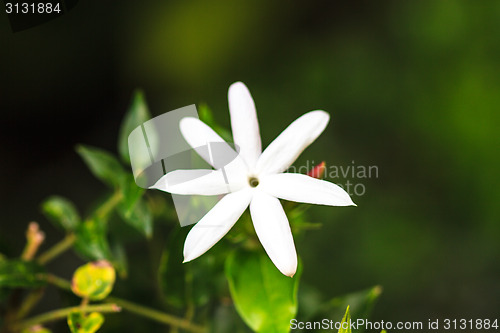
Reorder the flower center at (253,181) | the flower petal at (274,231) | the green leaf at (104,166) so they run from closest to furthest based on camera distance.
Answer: the flower petal at (274,231), the flower center at (253,181), the green leaf at (104,166)

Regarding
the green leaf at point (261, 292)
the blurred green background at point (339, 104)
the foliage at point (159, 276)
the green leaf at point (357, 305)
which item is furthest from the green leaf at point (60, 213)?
the blurred green background at point (339, 104)

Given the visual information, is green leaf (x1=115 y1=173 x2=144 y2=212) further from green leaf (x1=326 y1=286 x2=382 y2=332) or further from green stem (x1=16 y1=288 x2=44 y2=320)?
green leaf (x1=326 y1=286 x2=382 y2=332)

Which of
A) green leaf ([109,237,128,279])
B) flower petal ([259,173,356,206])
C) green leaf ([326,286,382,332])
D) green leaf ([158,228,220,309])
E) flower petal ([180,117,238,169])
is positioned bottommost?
green leaf ([326,286,382,332])

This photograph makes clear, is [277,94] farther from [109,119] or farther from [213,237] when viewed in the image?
[213,237]

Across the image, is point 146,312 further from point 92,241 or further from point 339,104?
point 339,104

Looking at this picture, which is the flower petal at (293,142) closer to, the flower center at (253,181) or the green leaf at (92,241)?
the flower center at (253,181)

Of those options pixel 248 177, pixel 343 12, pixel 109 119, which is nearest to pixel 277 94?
pixel 343 12

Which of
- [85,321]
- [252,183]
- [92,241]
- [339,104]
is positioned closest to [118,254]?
[92,241]

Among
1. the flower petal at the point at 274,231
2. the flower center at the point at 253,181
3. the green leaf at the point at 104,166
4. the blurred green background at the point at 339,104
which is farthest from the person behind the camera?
the blurred green background at the point at 339,104

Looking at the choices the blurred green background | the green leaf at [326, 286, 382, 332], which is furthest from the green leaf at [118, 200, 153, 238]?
the blurred green background
